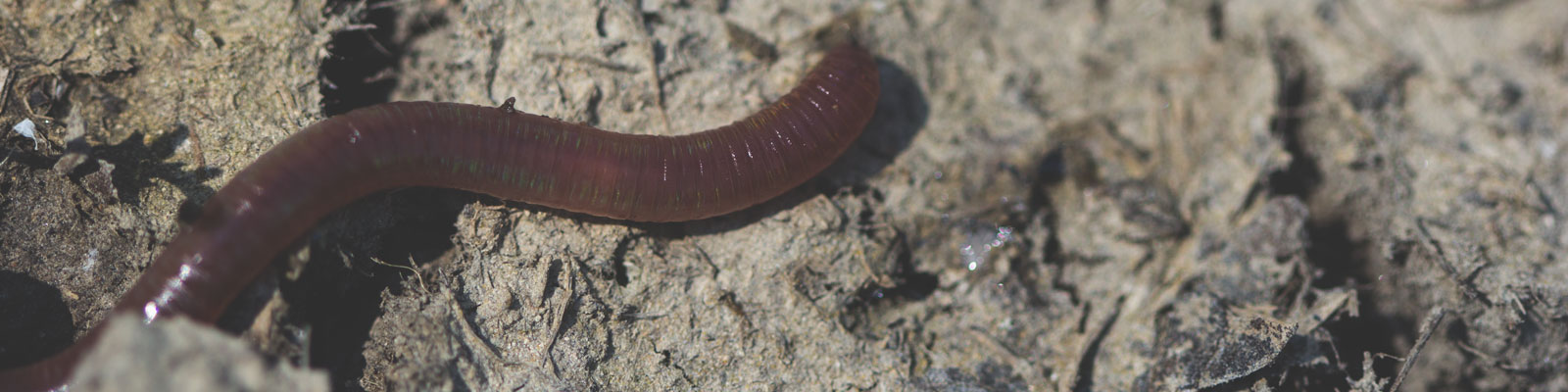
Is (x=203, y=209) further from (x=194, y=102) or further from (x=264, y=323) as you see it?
(x=194, y=102)

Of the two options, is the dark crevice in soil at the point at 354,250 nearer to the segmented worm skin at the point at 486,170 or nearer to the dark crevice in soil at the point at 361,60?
the dark crevice in soil at the point at 361,60

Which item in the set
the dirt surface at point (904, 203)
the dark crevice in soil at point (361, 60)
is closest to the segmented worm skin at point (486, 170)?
the dirt surface at point (904, 203)

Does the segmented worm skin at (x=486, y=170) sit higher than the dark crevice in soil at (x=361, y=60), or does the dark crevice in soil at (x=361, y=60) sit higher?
the dark crevice in soil at (x=361, y=60)

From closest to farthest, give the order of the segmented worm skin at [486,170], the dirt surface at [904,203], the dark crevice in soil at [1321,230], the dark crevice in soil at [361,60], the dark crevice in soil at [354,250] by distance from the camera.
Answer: the segmented worm skin at [486,170], the dark crevice in soil at [354,250], the dirt surface at [904,203], the dark crevice in soil at [361,60], the dark crevice in soil at [1321,230]

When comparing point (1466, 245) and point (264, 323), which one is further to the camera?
point (1466, 245)

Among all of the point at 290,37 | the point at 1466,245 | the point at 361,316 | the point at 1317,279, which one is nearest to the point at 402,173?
the point at 361,316

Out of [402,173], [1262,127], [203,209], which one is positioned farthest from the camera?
[1262,127]
